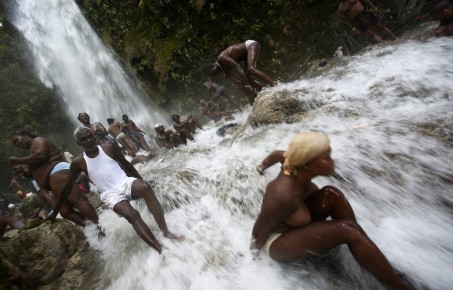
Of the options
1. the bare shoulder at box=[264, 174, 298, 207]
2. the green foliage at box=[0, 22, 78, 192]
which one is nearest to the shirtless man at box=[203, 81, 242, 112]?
the bare shoulder at box=[264, 174, 298, 207]

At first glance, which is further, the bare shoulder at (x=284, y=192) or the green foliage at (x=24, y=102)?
the green foliage at (x=24, y=102)

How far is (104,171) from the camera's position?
11.5 feet

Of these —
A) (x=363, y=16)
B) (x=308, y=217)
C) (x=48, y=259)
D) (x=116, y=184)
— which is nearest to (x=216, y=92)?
(x=363, y=16)

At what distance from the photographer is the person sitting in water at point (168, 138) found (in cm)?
887

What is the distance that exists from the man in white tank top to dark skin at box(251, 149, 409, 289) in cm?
157

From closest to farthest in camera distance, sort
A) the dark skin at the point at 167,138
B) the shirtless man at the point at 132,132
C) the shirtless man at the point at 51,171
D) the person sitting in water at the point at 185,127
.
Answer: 1. the shirtless man at the point at 51,171
2. the person sitting in water at the point at 185,127
3. the dark skin at the point at 167,138
4. the shirtless man at the point at 132,132

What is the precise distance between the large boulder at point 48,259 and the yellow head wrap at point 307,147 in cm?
322

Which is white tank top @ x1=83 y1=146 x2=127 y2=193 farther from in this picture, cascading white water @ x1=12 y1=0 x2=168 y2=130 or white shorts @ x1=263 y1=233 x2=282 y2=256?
cascading white water @ x1=12 y1=0 x2=168 y2=130

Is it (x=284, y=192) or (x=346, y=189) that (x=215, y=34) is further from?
(x=284, y=192)

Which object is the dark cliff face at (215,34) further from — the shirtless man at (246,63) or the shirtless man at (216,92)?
the shirtless man at (246,63)

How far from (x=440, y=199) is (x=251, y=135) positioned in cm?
278

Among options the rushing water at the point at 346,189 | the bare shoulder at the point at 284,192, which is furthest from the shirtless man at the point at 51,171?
the bare shoulder at the point at 284,192

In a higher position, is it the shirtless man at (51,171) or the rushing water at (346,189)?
the shirtless man at (51,171)

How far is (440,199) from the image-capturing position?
255 cm
